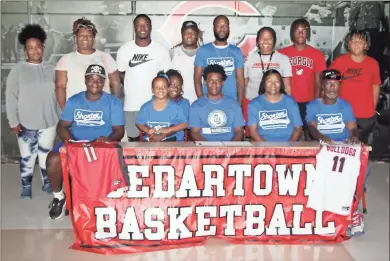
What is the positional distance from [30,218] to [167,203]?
1.34 metres

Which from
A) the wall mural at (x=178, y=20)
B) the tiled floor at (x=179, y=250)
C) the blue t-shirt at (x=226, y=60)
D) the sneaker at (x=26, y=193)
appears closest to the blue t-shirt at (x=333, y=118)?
the tiled floor at (x=179, y=250)

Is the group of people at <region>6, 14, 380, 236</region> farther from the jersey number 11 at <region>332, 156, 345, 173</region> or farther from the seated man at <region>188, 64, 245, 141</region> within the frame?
the jersey number 11 at <region>332, 156, 345, 173</region>

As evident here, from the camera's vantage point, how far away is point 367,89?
15.4 feet

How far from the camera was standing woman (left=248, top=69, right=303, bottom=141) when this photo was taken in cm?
416

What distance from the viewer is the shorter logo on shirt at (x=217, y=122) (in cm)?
421

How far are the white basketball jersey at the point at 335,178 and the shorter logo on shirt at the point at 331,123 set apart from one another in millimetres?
531

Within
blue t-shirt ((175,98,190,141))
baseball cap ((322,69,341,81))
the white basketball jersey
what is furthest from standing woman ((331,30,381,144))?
blue t-shirt ((175,98,190,141))

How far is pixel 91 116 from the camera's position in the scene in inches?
166

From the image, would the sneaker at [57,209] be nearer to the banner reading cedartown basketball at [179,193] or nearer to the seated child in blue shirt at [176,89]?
the banner reading cedartown basketball at [179,193]

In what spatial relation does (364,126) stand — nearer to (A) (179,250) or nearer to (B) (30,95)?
(A) (179,250)

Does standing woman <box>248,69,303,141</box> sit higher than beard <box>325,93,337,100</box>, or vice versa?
beard <box>325,93,337,100</box>

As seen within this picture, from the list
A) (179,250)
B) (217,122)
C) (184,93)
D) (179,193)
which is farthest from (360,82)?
(179,250)

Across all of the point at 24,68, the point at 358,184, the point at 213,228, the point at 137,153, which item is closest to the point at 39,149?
the point at 24,68

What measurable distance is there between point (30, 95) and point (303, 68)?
2.42 meters
